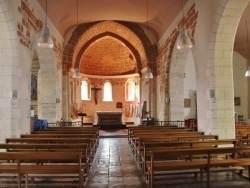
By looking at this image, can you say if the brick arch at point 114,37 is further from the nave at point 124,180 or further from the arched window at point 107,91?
the nave at point 124,180

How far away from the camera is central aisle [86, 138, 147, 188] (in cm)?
461

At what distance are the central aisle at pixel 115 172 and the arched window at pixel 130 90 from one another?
1044 centimetres

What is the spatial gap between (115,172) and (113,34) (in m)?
10.8

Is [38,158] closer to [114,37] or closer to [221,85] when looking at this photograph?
[221,85]

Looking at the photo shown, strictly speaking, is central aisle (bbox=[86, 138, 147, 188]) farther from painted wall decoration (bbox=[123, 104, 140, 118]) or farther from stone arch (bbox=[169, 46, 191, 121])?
painted wall decoration (bbox=[123, 104, 140, 118])

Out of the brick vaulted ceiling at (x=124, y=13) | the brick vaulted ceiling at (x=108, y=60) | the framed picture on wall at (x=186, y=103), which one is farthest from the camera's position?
the brick vaulted ceiling at (x=108, y=60)

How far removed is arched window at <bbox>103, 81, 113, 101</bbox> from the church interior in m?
0.07

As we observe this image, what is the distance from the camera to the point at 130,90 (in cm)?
1830

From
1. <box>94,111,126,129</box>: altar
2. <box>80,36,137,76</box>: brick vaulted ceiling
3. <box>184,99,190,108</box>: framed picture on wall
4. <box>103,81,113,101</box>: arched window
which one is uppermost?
<box>80,36,137,76</box>: brick vaulted ceiling

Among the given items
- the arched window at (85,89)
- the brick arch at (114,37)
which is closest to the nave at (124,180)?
the brick arch at (114,37)

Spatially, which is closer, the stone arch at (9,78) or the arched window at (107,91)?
the stone arch at (9,78)

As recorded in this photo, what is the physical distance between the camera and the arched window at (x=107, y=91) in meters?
18.5

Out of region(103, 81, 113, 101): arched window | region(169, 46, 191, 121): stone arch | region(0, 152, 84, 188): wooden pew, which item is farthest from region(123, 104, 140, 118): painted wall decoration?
region(0, 152, 84, 188): wooden pew

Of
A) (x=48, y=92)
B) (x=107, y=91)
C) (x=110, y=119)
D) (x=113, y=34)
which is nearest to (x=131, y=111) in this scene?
(x=107, y=91)
